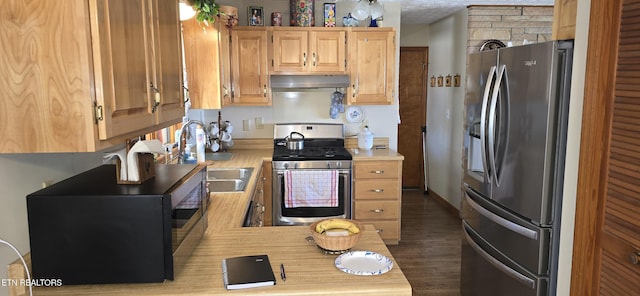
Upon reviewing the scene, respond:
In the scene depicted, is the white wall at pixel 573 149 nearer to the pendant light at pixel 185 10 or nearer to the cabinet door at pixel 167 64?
the cabinet door at pixel 167 64

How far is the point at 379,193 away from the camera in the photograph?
4.12 m

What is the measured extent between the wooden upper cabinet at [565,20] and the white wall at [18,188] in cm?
229

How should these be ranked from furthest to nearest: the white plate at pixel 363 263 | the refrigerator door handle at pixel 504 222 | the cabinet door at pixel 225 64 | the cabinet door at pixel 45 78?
the cabinet door at pixel 225 64
the refrigerator door handle at pixel 504 222
the white plate at pixel 363 263
the cabinet door at pixel 45 78

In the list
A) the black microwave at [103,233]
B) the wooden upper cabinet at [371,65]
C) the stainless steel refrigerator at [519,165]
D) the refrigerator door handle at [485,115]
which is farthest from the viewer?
the wooden upper cabinet at [371,65]

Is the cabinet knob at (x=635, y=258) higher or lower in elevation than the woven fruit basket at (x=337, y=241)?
lower

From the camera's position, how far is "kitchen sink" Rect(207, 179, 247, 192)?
2942mm

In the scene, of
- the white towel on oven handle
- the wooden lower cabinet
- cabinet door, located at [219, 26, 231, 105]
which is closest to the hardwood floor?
the wooden lower cabinet

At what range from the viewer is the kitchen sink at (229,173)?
3.35 m

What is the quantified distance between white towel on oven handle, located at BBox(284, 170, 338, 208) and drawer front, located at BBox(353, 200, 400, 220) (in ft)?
0.84

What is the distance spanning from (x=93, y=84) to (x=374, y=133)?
3.76 metres

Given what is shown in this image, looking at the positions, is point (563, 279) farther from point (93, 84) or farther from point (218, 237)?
point (93, 84)

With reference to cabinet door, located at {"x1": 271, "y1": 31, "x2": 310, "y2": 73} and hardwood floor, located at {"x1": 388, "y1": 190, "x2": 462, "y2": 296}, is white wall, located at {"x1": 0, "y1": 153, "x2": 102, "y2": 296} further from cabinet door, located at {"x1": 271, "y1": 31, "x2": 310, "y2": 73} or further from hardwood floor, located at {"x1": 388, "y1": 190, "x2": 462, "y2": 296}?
cabinet door, located at {"x1": 271, "y1": 31, "x2": 310, "y2": 73}

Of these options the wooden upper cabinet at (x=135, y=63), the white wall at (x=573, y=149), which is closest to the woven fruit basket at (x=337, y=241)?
the wooden upper cabinet at (x=135, y=63)

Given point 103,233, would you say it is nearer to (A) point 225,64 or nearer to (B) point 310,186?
(B) point 310,186
